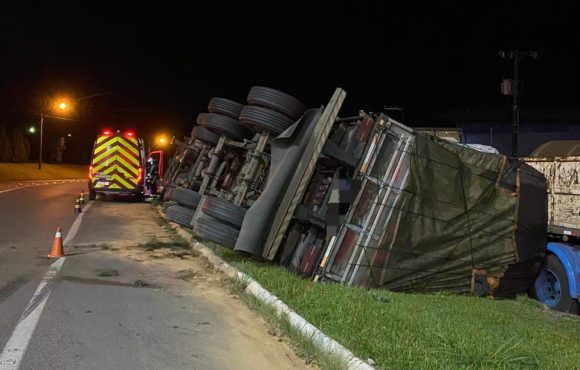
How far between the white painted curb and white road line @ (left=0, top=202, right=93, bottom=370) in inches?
98.9

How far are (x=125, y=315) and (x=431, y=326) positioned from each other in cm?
332

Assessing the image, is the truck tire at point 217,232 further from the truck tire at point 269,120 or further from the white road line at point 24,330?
the white road line at point 24,330

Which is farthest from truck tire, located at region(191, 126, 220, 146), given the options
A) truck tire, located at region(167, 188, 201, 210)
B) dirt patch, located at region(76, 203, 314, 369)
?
truck tire, located at region(167, 188, 201, 210)

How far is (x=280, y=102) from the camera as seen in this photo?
390 inches

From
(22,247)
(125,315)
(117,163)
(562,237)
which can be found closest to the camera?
(125,315)

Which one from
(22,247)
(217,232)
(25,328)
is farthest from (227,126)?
(25,328)

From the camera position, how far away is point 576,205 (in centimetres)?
918

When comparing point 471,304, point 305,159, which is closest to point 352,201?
point 305,159

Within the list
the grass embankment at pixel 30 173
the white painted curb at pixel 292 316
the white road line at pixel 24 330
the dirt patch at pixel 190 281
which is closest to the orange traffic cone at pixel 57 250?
the dirt patch at pixel 190 281

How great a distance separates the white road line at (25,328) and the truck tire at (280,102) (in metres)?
4.30

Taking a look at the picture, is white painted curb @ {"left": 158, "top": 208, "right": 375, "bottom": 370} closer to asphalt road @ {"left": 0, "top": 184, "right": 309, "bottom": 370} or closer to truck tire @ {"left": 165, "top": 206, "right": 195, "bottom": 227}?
asphalt road @ {"left": 0, "top": 184, "right": 309, "bottom": 370}

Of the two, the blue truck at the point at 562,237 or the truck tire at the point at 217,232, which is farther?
the truck tire at the point at 217,232

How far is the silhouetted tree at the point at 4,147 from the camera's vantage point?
2320 inches

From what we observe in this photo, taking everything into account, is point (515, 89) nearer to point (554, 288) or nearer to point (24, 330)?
point (554, 288)
